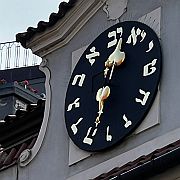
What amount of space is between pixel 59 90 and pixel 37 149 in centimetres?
69

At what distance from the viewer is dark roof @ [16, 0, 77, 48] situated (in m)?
14.9

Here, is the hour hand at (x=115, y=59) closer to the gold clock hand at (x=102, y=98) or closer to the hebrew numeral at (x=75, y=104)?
the gold clock hand at (x=102, y=98)

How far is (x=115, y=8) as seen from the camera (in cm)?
1445

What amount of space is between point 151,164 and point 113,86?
1680 millimetres

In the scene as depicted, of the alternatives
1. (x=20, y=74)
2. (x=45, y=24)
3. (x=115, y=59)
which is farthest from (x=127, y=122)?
(x=20, y=74)

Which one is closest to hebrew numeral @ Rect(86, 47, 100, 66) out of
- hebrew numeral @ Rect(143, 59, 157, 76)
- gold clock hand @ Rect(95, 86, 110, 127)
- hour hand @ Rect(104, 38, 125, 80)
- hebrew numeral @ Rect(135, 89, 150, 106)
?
hour hand @ Rect(104, 38, 125, 80)

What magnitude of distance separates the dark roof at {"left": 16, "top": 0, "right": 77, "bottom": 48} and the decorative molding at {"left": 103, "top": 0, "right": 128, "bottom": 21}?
0.49 m

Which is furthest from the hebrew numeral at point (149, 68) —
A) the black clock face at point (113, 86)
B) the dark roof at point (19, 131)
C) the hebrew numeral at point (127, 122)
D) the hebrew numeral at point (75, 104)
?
the dark roof at point (19, 131)

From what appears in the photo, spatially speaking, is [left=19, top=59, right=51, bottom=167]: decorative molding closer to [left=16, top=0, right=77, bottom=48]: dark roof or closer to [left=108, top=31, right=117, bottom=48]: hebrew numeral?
[left=16, top=0, right=77, bottom=48]: dark roof

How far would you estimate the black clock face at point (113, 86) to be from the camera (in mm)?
13492

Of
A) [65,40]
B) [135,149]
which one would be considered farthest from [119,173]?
[65,40]

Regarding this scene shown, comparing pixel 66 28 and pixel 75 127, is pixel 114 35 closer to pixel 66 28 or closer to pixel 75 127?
pixel 66 28

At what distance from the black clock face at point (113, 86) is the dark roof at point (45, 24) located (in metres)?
0.61

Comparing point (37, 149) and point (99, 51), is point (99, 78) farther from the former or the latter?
point (37, 149)
